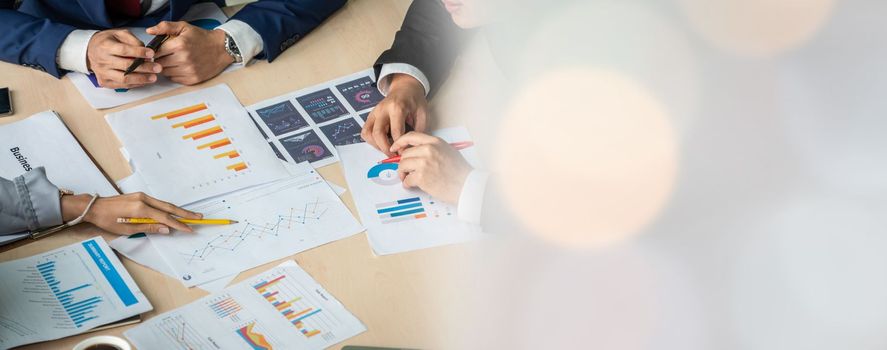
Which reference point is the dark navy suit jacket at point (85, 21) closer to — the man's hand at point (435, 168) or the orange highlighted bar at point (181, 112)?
the orange highlighted bar at point (181, 112)

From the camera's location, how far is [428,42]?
5.79 feet

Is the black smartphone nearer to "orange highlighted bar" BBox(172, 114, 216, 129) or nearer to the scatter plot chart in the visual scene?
"orange highlighted bar" BBox(172, 114, 216, 129)

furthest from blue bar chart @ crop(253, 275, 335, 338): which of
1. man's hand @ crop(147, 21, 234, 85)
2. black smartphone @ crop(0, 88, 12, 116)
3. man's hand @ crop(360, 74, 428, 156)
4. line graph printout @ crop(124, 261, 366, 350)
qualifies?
black smartphone @ crop(0, 88, 12, 116)

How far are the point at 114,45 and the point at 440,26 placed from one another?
652mm

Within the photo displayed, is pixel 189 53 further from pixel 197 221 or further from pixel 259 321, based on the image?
pixel 259 321

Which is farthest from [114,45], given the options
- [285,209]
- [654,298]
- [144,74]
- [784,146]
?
[784,146]

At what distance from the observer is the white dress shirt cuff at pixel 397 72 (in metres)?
1.68

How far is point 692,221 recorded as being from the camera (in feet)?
2.86

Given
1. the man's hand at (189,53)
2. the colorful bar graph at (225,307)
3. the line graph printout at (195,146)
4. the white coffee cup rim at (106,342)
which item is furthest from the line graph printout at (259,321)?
the man's hand at (189,53)

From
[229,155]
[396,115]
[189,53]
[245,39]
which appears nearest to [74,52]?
[189,53]

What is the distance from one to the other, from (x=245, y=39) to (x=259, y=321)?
766 millimetres

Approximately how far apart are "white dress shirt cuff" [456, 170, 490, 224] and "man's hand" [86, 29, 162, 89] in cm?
70

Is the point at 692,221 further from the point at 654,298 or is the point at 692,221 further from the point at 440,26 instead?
the point at 440,26

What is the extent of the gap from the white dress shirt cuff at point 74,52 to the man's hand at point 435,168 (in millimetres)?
705
